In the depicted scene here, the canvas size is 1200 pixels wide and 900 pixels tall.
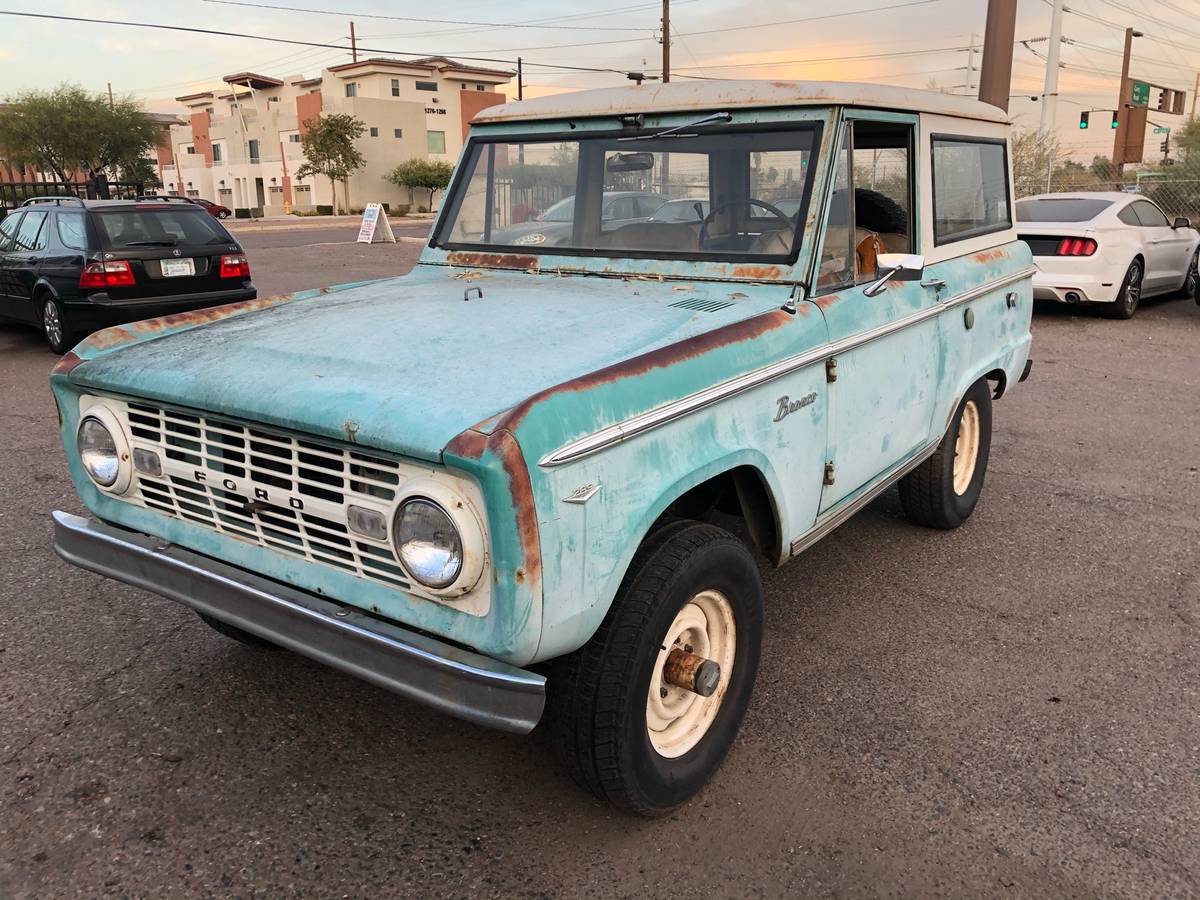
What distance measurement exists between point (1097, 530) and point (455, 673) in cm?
397

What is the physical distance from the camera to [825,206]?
128 inches

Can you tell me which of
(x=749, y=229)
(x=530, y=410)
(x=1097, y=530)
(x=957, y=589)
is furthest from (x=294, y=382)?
(x=1097, y=530)

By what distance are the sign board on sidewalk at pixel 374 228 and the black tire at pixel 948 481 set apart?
69.2 ft

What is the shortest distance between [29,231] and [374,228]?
577 inches

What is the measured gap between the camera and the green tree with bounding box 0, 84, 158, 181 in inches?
2076

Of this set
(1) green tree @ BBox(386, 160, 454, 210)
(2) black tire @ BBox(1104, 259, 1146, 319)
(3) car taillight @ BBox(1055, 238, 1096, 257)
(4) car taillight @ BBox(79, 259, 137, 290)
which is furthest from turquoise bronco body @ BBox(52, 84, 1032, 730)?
(1) green tree @ BBox(386, 160, 454, 210)

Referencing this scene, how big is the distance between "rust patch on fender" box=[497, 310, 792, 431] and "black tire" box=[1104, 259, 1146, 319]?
9.99 metres

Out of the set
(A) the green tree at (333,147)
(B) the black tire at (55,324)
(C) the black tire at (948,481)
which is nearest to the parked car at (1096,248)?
(C) the black tire at (948,481)

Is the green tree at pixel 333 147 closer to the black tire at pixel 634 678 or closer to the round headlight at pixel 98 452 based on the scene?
the round headlight at pixel 98 452

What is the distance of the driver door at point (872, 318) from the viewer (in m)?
3.26

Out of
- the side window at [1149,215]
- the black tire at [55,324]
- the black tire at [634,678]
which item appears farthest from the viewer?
the side window at [1149,215]

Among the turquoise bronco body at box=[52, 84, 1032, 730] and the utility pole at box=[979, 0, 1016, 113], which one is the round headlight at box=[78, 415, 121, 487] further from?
the utility pole at box=[979, 0, 1016, 113]

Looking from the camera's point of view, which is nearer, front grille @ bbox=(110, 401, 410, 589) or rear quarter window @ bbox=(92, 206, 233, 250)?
front grille @ bbox=(110, 401, 410, 589)

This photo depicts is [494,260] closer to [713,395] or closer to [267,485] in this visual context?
[713,395]
